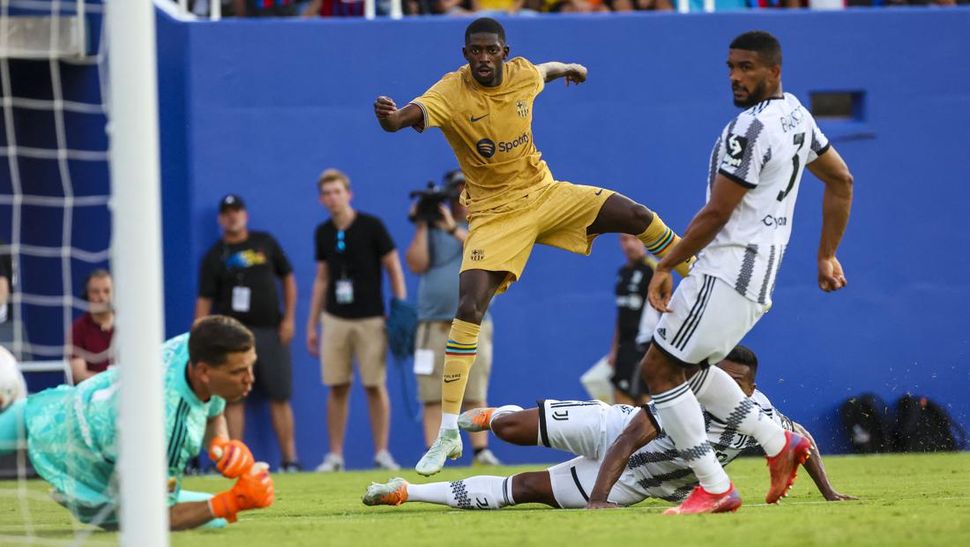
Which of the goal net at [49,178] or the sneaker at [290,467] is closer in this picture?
the goal net at [49,178]

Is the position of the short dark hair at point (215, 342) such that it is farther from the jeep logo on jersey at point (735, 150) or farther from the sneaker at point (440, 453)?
the jeep logo on jersey at point (735, 150)

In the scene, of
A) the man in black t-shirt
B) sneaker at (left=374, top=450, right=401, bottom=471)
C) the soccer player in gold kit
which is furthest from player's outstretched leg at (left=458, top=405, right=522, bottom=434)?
the man in black t-shirt

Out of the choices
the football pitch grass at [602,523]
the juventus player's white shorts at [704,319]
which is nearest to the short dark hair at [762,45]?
the juventus player's white shorts at [704,319]

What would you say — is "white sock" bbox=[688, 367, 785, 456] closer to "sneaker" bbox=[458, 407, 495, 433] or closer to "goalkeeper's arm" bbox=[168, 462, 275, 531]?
"sneaker" bbox=[458, 407, 495, 433]

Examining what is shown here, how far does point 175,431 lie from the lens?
6.40 m

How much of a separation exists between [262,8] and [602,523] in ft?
31.6

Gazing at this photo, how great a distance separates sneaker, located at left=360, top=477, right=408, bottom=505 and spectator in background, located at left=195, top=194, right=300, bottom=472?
615 cm

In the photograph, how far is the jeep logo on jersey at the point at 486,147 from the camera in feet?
29.1

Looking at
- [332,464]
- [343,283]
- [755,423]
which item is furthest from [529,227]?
[332,464]

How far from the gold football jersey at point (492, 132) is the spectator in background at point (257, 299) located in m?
5.11

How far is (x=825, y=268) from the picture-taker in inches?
308

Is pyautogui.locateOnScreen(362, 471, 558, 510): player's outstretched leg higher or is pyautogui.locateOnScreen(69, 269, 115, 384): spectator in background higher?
pyautogui.locateOnScreen(69, 269, 115, 384): spectator in background

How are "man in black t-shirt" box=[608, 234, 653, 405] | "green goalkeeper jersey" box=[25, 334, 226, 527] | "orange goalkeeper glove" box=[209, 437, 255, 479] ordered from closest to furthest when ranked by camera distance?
1. "orange goalkeeper glove" box=[209, 437, 255, 479]
2. "green goalkeeper jersey" box=[25, 334, 226, 527]
3. "man in black t-shirt" box=[608, 234, 653, 405]

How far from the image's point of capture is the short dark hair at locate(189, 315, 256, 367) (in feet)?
20.5
